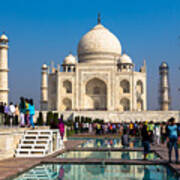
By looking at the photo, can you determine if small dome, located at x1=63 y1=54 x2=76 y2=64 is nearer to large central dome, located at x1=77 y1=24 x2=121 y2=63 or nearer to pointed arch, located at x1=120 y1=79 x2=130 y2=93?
large central dome, located at x1=77 y1=24 x2=121 y2=63

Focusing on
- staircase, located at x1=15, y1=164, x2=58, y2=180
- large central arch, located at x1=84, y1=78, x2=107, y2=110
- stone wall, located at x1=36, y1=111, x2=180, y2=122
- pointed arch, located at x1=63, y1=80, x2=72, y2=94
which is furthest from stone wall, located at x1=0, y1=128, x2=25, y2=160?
pointed arch, located at x1=63, y1=80, x2=72, y2=94

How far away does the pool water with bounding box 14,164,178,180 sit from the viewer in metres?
6.02

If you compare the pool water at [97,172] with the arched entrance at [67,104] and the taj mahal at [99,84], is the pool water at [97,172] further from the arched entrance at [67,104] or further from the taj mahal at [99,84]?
the arched entrance at [67,104]

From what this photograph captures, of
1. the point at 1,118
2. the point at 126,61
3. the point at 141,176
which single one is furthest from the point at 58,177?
the point at 126,61

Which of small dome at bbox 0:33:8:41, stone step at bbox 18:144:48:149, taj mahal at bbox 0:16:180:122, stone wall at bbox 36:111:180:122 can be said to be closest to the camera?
stone step at bbox 18:144:48:149

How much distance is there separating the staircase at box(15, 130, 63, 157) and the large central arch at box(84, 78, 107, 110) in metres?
28.6

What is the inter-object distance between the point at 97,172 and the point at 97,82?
33310 millimetres

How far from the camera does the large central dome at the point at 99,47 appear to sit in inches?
1636

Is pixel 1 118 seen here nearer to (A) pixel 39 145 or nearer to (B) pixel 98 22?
(A) pixel 39 145

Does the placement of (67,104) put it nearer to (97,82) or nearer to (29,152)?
(97,82)

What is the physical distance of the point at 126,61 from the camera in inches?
1597

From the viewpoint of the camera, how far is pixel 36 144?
930 cm

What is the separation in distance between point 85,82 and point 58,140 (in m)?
27.7

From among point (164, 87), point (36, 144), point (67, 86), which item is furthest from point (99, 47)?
point (36, 144)
